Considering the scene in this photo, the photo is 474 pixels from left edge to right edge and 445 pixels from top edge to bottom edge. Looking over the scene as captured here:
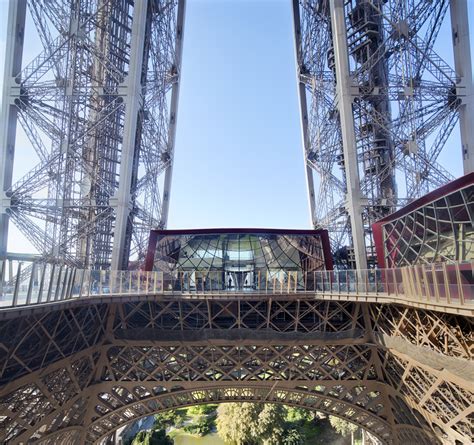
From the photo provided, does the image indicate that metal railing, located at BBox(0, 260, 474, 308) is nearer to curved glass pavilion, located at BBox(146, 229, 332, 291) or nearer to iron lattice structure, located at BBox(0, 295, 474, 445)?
iron lattice structure, located at BBox(0, 295, 474, 445)

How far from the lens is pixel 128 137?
1585cm

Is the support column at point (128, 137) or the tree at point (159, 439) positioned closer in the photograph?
the support column at point (128, 137)

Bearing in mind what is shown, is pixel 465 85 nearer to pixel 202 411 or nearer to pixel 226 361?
pixel 226 361

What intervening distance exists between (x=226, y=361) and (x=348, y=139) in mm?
12380

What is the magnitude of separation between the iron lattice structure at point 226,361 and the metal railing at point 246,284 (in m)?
0.59

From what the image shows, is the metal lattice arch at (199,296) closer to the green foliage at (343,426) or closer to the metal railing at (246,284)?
the metal railing at (246,284)

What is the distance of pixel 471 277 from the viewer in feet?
25.4

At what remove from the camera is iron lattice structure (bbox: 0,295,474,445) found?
1113 centimetres

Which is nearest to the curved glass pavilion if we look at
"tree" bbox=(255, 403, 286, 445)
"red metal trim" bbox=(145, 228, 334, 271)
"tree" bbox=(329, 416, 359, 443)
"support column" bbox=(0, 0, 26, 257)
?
"red metal trim" bbox=(145, 228, 334, 271)

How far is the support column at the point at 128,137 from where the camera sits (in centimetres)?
1555

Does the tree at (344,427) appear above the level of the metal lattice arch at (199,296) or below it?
below

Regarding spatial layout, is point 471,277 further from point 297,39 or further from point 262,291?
point 297,39

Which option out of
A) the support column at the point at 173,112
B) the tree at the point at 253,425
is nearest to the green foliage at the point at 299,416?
the tree at the point at 253,425

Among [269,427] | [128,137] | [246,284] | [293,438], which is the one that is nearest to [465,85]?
[246,284]
